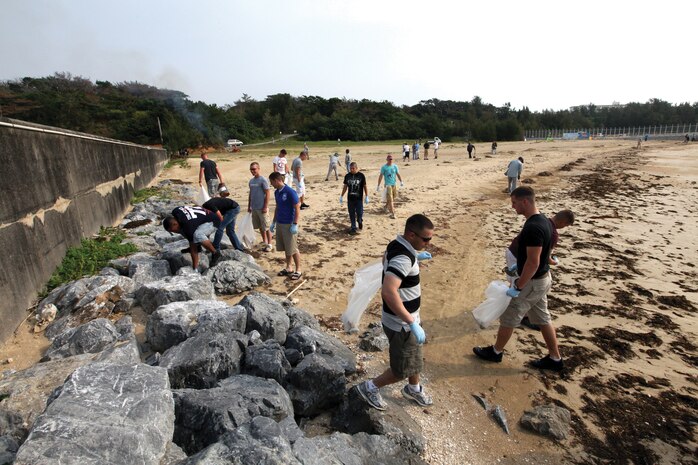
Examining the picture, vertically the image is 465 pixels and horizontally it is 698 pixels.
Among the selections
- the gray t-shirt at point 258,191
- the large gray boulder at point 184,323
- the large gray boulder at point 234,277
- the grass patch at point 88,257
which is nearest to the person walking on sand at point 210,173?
the grass patch at point 88,257

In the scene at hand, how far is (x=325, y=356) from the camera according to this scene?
3.49 m

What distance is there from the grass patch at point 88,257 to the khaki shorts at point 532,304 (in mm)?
5645

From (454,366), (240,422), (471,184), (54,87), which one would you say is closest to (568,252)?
(454,366)

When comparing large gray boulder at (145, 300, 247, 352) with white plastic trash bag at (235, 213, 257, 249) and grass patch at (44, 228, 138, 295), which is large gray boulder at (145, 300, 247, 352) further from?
white plastic trash bag at (235, 213, 257, 249)

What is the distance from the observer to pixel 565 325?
4844 millimetres

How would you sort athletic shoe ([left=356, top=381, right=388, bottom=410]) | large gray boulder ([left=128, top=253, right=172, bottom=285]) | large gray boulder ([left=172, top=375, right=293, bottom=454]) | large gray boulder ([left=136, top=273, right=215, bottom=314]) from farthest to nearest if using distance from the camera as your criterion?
large gray boulder ([left=128, top=253, right=172, bottom=285]), large gray boulder ([left=136, top=273, right=215, bottom=314]), athletic shoe ([left=356, top=381, right=388, bottom=410]), large gray boulder ([left=172, top=375, right=293, bottom=454])

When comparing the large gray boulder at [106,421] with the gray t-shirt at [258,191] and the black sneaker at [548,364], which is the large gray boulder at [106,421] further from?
the gray t-shirt at [258,191]

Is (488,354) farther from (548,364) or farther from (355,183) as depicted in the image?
(355,183)

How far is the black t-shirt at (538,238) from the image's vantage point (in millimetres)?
3400

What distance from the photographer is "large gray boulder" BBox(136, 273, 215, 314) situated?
4434 mm

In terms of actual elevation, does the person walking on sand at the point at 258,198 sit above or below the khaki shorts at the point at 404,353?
above

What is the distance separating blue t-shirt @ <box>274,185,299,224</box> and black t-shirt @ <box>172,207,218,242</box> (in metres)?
1.12

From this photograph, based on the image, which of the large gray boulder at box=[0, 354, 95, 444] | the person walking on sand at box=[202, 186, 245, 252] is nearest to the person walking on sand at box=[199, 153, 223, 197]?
the person walking on sand at box=[202, 186, 245, 252]

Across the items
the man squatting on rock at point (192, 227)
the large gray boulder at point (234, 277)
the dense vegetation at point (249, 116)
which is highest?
the dense vegetation at point (249, 116)
